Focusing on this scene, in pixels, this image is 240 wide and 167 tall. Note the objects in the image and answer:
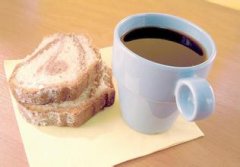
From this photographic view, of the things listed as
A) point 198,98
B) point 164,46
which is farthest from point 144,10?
point 198,98

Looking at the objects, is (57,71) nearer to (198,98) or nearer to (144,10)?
(198,98)

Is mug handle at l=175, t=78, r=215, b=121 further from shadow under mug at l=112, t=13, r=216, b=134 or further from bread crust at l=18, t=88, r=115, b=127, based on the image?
bread crust at l=18, t=88, r=115, b=127

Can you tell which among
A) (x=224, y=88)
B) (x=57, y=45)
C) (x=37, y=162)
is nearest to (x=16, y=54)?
(x=57, y=45)

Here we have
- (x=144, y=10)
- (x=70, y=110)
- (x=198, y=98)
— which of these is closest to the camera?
(x=198, y=98)

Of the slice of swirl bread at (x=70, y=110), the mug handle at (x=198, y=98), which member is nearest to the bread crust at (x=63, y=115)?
the slice of swirl bread at (x=70, y=110)

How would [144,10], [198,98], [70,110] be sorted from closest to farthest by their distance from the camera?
[198,98]
[70,110]
[144,10]

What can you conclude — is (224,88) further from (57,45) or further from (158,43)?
(57,45)

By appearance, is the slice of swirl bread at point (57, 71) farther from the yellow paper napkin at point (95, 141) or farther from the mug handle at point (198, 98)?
the mug handle at point (198, 98)
